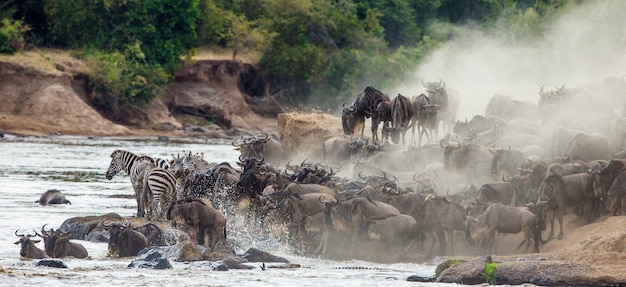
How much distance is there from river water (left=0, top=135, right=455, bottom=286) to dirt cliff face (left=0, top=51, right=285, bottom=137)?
12016mm

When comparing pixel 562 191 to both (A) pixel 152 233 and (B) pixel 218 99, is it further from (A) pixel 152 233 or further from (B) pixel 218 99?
(B) pixel 218 99

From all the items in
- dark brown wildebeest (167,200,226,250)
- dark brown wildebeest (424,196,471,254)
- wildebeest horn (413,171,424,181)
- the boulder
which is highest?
wildebeest horn (413,171,424,181)

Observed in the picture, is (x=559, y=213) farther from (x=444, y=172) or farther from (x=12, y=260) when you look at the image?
(x=12, y=260)

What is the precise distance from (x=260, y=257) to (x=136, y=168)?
21.9ft

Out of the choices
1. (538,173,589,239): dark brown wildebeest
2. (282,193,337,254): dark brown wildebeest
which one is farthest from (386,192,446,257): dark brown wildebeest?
(538,173,589,239): dark brown wildebeest

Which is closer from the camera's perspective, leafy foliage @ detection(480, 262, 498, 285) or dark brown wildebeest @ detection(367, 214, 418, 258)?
leafy foliage @ detection(480, 262, 498, 285)

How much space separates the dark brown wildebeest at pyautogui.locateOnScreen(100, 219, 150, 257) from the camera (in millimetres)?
21281

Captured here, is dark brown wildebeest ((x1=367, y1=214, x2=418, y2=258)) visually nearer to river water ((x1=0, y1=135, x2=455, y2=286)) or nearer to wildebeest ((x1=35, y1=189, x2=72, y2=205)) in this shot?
river water ((x1=0, y1=135, x2=455, y2=286))

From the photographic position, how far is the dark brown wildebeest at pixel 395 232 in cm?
2148

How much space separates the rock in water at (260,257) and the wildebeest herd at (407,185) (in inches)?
32.9

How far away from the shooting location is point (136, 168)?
87.7ft

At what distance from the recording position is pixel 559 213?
22516mm

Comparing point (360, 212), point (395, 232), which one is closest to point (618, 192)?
point (395, 232)

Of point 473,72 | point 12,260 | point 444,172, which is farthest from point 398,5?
point 12,260
